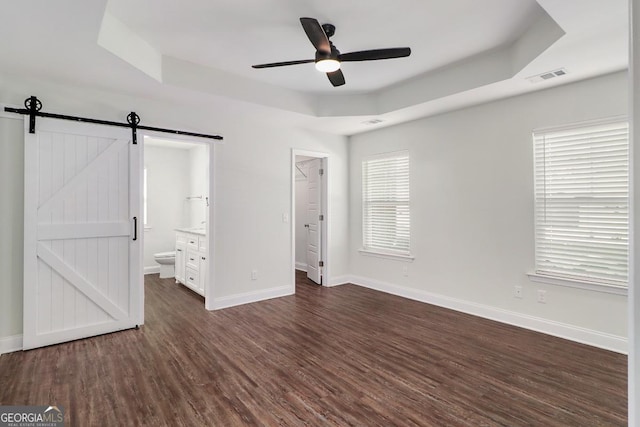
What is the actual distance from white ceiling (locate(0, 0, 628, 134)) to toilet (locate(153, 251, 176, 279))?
3.28 meters

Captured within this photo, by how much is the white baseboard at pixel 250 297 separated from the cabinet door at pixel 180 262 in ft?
4.74

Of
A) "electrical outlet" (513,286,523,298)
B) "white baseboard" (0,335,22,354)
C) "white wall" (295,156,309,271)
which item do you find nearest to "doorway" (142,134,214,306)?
"white wall" (295,156,309,271)

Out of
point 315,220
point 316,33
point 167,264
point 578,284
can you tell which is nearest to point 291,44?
point 316,33

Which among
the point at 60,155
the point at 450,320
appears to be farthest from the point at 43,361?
the point at 450,320

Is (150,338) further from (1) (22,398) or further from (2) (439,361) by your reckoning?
(2) (439,361)

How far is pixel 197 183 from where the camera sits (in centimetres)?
681

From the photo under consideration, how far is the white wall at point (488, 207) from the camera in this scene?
3.23m

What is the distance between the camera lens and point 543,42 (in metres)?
2.64

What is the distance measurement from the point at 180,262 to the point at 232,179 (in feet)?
6.60

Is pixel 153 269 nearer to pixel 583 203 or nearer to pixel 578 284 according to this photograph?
pixel 578 284

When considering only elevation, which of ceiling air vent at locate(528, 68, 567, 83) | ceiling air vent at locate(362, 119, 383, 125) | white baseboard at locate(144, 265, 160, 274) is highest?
ceiling air vent at locate(362, 119, 383, 125)

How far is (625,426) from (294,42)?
362cm

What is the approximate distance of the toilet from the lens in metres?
6.04

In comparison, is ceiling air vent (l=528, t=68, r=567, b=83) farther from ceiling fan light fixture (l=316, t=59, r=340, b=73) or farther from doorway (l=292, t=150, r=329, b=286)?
doorway (l=292, t=150, r=329, b=286)
